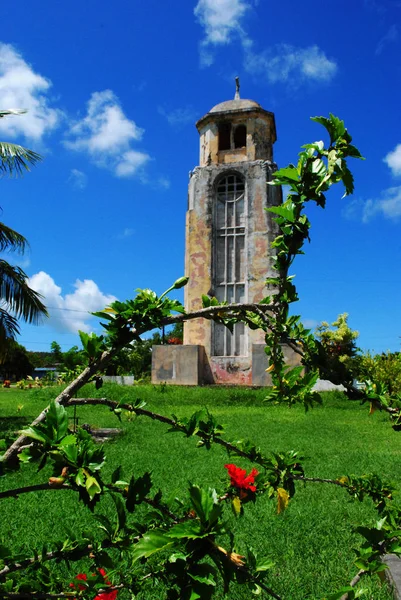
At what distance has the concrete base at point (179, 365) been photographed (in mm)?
14062

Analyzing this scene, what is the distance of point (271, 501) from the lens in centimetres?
422

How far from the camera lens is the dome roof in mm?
15391

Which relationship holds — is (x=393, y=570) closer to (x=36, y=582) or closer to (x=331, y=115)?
(x=36, y=582)

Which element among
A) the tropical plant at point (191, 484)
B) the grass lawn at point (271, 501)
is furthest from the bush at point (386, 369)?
the tropical plant at point (191, 484)

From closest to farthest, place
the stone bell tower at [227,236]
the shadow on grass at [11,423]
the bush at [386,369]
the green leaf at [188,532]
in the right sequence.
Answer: the green leaf at [188,532] < the shadow on grass at [11,423] < the bush at [386,369] < the stone bell tower at [227,236]

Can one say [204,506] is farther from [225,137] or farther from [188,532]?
[225,137]

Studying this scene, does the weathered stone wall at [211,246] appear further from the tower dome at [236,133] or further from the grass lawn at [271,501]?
the grass lawn at [271,501]

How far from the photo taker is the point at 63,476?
1.01 metres

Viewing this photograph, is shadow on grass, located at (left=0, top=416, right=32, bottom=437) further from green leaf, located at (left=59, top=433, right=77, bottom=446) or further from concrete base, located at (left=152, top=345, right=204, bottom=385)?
green leaf, located at (left=59, top=433, right=77, bottom=446)

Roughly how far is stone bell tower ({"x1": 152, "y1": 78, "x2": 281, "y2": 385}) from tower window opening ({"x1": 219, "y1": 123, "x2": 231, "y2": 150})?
0.10 ft

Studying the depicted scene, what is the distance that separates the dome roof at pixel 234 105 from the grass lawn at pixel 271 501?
360 inches

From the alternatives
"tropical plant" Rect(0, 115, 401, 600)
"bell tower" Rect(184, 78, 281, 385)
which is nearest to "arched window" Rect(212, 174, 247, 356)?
"bell tower" Rect(184, 78, 281, 385)

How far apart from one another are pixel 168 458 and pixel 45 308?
207 inches

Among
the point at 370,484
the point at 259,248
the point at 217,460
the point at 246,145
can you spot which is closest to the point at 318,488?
the point at 217,460
